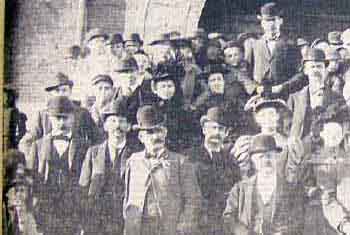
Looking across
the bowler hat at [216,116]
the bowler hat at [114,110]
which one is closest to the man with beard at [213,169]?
the bowler hat at [216,116]

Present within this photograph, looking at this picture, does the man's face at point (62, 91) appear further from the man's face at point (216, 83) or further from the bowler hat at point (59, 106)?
the man's face at point (216, 83)

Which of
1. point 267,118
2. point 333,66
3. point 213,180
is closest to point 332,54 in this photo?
point 333,66

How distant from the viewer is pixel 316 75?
2.76 ft

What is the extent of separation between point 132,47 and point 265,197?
0.26m

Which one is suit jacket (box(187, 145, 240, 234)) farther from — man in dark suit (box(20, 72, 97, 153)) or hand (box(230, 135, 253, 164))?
man in dark suit (box(20, 72, 97, 153))

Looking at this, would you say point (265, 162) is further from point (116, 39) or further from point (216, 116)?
point (116, 39)

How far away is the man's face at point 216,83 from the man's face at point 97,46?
5.8 inches

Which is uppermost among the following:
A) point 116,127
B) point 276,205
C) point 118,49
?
point 118,49

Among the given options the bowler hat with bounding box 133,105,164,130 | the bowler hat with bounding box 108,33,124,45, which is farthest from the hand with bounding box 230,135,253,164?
the bowler hat with bounding box 108,33,124,45

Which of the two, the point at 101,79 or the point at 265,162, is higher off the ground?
the point at 101,79

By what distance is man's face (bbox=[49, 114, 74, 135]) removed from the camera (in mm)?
841

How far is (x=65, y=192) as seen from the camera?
833 millimetres

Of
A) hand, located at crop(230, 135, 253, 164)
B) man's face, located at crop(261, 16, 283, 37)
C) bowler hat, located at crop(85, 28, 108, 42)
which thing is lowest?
hand, located at crop(230, 135, 253, 164)

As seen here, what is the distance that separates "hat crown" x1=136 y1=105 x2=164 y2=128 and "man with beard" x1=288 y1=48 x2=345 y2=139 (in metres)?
0.17
